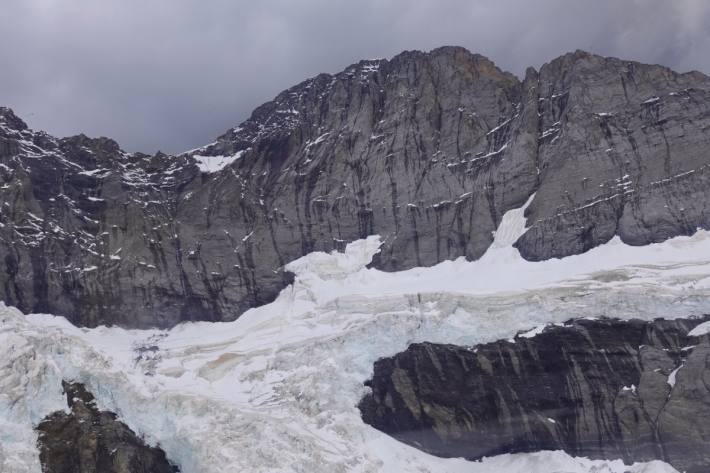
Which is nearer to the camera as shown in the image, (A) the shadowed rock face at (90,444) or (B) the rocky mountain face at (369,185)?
(A) the shadowed rock face at (90,444)

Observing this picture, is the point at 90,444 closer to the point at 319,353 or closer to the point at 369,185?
the point at 319,353

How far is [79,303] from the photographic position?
241 ft

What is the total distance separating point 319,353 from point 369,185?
22719 mm

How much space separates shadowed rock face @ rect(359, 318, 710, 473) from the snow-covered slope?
3.59 feet

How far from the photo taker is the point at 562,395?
184 ft

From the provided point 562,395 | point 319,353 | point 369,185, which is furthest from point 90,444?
point 369,185

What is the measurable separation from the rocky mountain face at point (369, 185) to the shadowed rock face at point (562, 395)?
11299 millimetres

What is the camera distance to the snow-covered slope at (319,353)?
51.8 metres

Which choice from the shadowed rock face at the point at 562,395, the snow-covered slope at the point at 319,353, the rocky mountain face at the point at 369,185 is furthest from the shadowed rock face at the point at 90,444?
the rocky mountain face at the point at 369,185

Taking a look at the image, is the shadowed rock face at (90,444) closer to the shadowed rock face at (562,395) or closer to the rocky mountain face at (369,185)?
the shadowed rock face at (562,395)

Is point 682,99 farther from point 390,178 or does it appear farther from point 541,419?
point 541,419

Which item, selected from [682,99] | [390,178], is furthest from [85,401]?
[682,99]

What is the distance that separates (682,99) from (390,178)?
2657 centimetres

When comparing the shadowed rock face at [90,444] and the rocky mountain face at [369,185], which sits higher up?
the rocky mountain face at [369,185]
